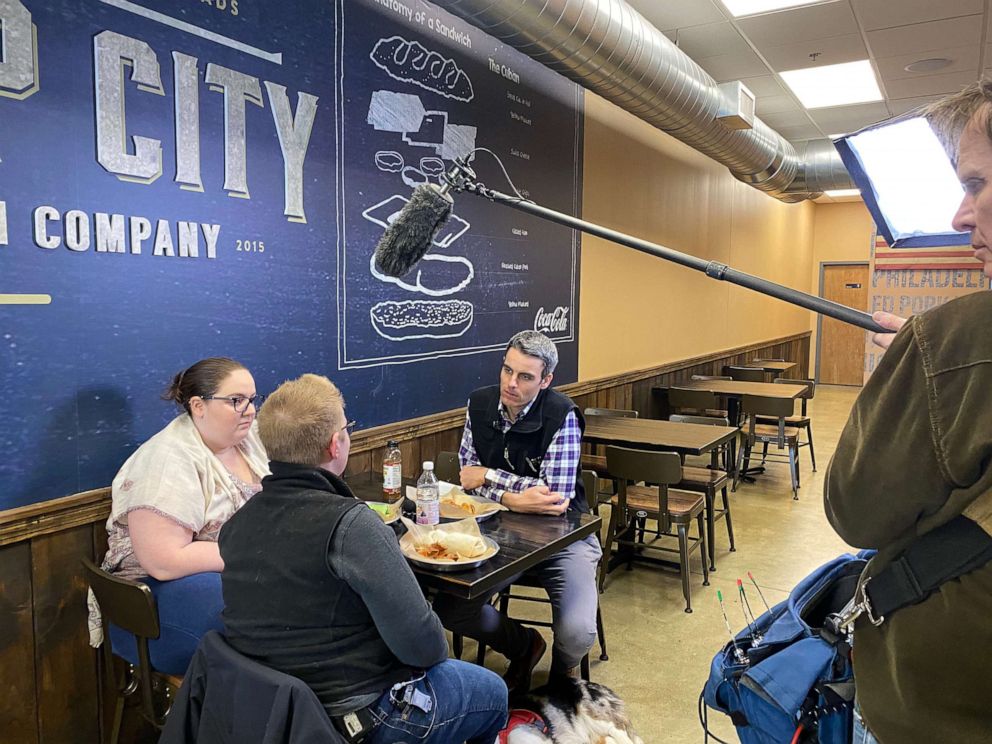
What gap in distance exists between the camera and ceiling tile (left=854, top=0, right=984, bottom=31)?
4.02 m

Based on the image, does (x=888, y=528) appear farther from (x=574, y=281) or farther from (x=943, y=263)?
(x=943, y=263)

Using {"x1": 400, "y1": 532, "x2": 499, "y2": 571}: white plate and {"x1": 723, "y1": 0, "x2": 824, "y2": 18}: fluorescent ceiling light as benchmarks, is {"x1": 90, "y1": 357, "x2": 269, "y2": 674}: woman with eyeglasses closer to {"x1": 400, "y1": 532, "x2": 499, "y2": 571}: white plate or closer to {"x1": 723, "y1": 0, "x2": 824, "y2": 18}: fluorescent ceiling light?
{"x1": 400, "y1": 532, "x2": 499, "y2": 571}: white plate

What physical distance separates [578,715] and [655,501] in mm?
1556

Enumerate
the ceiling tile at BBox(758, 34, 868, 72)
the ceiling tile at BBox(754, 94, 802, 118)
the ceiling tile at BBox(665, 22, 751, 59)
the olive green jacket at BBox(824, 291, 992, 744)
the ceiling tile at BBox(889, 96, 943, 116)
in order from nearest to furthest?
the olive green jacket at BBox(824, 291, 992, 744), the ceiling tile at BBox(665, 22, 751, 59), the ceiling tile at BBox(758, 34, 868, 72), the ceiling tile at BBox(889, 96, 943, 116), the ceiling tile at BBox(754, 94, 802, 118)

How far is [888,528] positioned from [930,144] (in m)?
0.63

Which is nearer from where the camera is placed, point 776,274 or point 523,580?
point 523,580

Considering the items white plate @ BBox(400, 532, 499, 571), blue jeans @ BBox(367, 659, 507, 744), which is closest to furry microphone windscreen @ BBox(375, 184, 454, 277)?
white plate @ BBox(400, 532, 499, 571)

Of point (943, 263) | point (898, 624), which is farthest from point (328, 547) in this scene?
point (943, 263)

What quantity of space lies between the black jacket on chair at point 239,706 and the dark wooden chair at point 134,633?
31 cm

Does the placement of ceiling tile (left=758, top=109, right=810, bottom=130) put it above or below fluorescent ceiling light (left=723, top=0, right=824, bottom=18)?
above

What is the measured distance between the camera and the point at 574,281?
4.84 meters

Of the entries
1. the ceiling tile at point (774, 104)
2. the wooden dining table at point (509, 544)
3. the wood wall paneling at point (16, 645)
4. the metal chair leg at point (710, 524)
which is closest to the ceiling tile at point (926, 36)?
the ceiling tile at point (774, 104)

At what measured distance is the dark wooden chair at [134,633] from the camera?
65.6 inches

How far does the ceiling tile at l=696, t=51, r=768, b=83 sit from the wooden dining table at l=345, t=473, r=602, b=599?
397 centimetres
